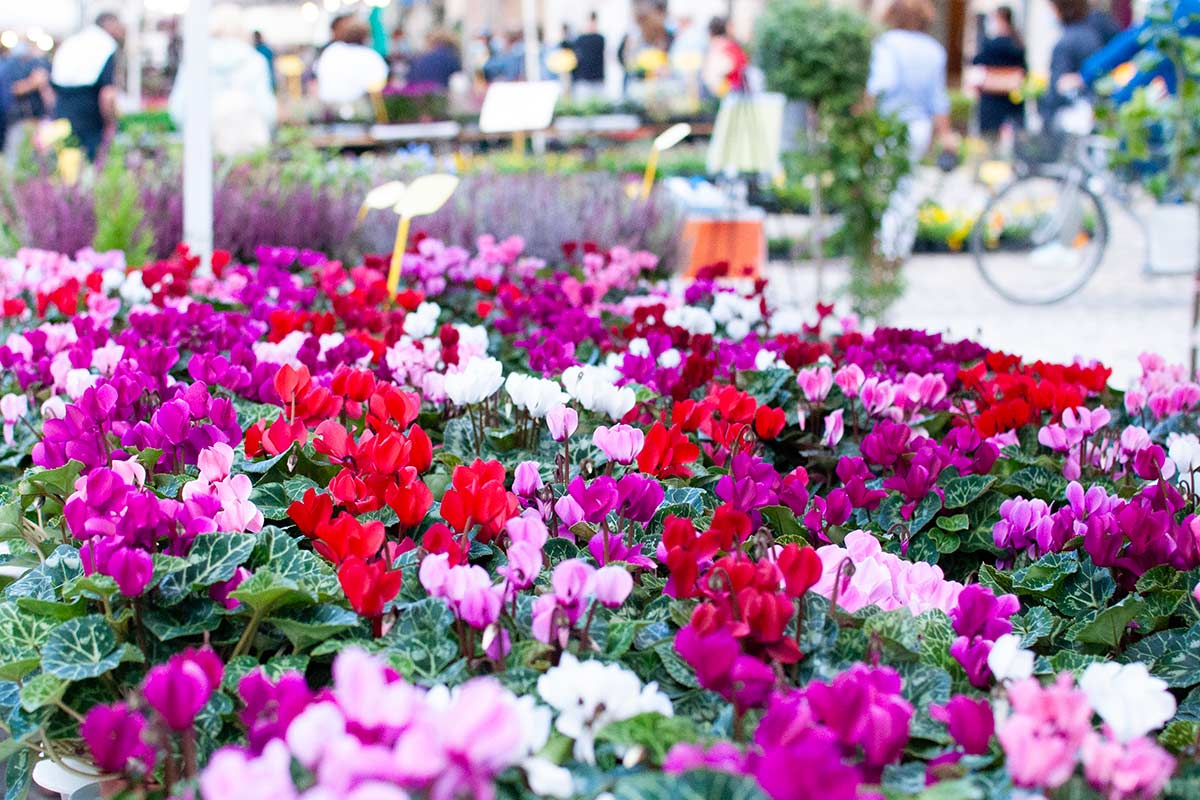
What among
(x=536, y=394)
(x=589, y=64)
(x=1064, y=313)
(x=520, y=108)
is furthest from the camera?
(x=589, y=64)

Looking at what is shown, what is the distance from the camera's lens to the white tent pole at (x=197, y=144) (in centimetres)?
443

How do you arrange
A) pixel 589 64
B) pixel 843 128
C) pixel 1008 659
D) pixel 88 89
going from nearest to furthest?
1. pixel 1008 659
2. pixel 843 128
3. pixel 88 89
4. pixel 589 64

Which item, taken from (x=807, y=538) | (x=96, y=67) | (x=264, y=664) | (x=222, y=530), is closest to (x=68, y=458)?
(x=222, y=530)

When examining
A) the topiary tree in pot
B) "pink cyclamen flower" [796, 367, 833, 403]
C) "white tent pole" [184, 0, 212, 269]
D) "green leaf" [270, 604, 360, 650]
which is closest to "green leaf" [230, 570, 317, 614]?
"green leaf" [270, 604, 360, 650]

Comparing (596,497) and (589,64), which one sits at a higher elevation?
(589,64)

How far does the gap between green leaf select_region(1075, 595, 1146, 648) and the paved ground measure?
4846 millimetres

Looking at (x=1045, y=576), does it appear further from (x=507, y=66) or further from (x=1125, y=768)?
(x=507, y=66)

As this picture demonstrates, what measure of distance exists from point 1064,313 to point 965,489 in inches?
277

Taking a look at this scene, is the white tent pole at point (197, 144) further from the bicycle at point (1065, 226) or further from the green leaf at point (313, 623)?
the bicycle at point (1065, 226)

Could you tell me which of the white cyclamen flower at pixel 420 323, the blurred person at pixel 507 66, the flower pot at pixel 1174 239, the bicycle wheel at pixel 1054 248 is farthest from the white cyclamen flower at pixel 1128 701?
the blurred person at pixel 507 66

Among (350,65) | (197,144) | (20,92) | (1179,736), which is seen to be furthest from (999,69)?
(1179,736)

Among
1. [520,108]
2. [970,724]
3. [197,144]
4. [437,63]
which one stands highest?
[437,63]

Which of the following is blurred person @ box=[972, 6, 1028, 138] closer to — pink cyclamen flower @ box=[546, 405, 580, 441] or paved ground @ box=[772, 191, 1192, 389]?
paved ground @ box=[772, 191, 1192, 389]

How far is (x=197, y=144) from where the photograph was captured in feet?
14.8
